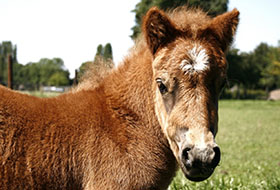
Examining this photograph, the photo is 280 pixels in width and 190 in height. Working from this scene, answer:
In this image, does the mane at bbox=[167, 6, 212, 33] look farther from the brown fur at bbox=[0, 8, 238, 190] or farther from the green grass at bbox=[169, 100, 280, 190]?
the green grass at bbox=[169, 100, 280, 190]

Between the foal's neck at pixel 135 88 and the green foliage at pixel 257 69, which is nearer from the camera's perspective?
the foal's neck at pixel 135 88

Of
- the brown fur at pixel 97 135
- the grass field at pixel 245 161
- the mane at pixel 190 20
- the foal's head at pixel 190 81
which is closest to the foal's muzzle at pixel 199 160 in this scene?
the foal's head at pixel 190 81

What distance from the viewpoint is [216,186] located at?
5.06 metres

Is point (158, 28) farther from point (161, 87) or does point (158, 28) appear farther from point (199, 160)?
point (199, 160)

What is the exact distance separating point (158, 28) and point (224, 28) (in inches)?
28.8

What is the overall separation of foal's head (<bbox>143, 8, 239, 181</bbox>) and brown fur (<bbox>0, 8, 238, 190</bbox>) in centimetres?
2

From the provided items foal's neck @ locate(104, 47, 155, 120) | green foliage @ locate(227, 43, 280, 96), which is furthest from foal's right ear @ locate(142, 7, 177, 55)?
green foliage @ locate(227, 43, 280, 96)

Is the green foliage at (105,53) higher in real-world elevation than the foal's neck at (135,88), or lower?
higher

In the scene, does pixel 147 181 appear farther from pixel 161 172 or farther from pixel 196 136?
pixel 196 136

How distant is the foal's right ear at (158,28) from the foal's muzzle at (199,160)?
1.16m

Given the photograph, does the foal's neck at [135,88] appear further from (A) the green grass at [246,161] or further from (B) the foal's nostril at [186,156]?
(A) the green grass at [246,161]

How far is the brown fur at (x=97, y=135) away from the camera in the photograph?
2723mm

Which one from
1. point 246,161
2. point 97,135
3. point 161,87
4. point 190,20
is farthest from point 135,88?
point 246,161

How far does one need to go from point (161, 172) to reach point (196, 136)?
0.78 m
